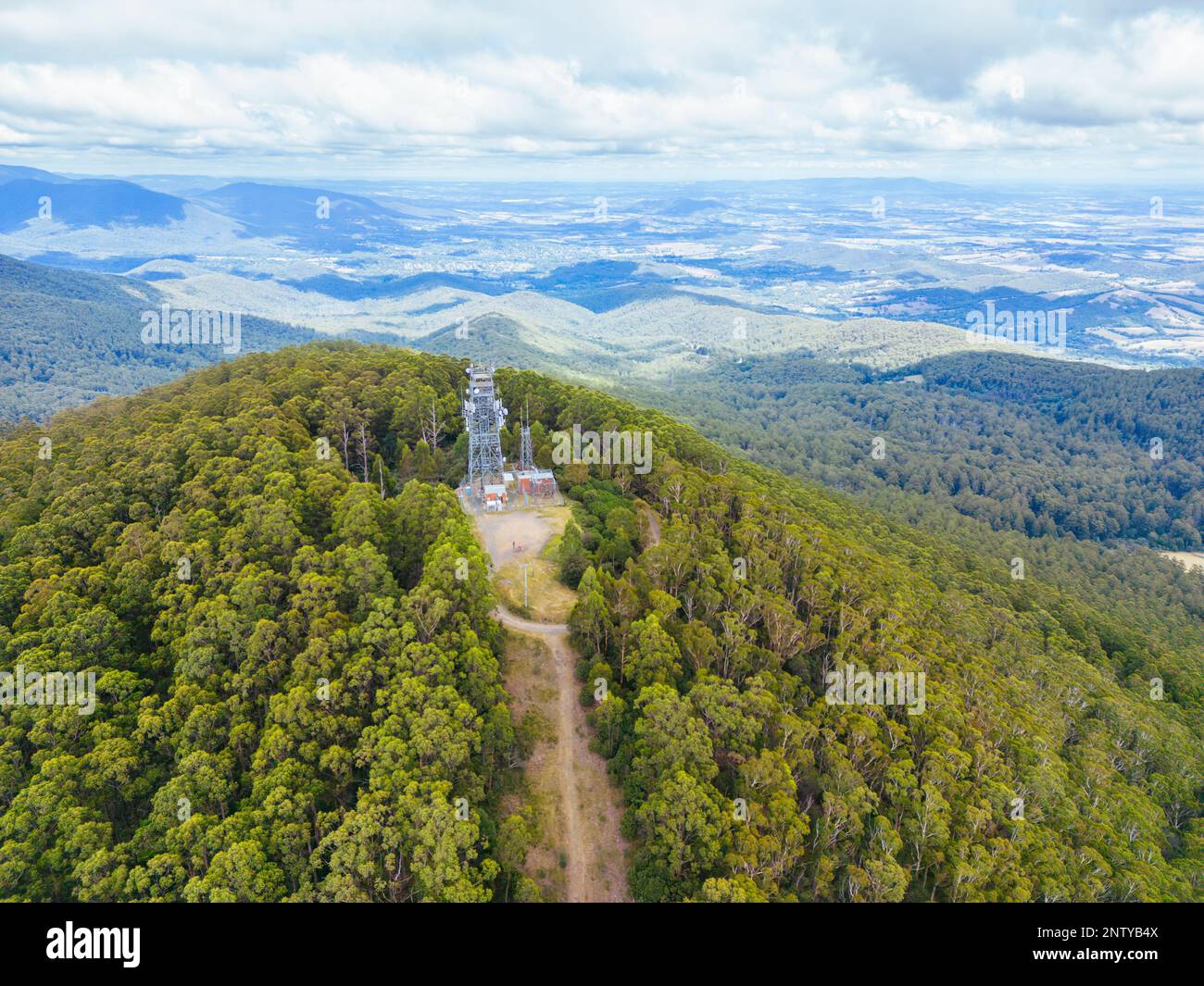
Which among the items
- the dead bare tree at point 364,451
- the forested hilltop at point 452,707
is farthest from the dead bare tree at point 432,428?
the dead bare tree at point 364,451

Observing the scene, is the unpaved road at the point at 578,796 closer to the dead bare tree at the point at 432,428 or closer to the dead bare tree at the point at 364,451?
the dead bare tree at the point at 364,451

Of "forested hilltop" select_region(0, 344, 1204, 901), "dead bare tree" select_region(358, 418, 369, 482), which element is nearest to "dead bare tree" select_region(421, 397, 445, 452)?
"forested hilltop" select_region(0, 344, 1204, 901)

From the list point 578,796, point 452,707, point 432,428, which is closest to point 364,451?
point 432,428

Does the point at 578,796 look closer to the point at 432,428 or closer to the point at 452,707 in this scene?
the point at 452,707

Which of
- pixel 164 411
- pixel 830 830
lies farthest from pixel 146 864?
pixel 164 411

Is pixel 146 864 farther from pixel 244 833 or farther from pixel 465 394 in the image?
pixel 465 394

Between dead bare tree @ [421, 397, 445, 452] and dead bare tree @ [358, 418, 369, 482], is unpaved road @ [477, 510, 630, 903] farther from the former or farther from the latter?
dead bare tree @ [421, 397, 445, 452]
